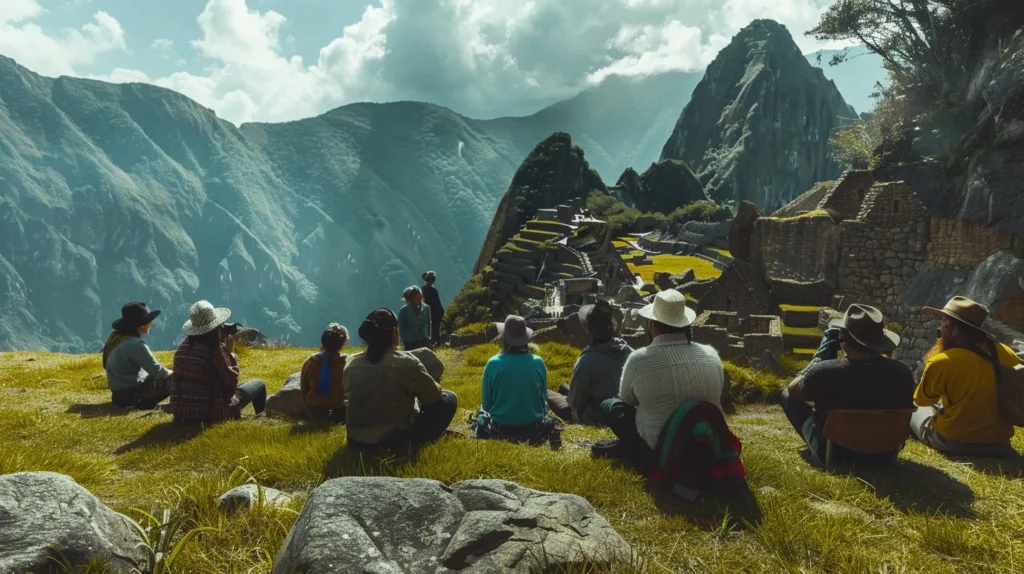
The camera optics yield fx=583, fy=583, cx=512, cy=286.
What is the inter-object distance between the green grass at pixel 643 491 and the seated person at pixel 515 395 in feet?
1.74

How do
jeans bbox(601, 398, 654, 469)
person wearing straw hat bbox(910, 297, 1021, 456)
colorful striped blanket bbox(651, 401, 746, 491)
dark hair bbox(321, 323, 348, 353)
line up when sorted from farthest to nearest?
dark hair bbox(321, 323, 348, 353)
person wearing straw hat bbox(910, 297, 1021, 456)
jeans bbox(601, 398, 654, 469)
colorful striped blanket bbox(651, 401, 746, 491)

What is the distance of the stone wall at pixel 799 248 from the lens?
24.2 m

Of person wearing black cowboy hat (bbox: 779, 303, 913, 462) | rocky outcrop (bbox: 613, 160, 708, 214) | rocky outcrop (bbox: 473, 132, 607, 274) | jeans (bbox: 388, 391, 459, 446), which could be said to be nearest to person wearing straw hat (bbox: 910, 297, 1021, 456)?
person wearing black cowboy hat (bbox: 779, 303, 913, 462)

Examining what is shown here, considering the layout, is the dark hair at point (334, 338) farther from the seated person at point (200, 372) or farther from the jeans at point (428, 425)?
the jeans at point (428, 425)

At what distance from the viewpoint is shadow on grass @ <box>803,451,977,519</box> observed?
14.3 ft

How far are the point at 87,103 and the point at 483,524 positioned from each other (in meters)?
249

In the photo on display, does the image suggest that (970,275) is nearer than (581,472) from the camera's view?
No

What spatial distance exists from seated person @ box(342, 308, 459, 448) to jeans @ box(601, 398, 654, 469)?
69.6 inches

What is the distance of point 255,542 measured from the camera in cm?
383

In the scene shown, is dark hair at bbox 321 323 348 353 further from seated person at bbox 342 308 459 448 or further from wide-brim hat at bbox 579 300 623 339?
wide-brim hat at bbox 579 300 623 339

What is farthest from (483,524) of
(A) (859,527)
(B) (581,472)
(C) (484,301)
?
(C) (484,301)

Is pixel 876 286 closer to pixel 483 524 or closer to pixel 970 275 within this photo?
pixel 970 275

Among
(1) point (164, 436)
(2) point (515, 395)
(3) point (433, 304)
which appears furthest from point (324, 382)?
(3) point (433, 304)

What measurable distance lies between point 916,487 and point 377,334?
488 centimetres
